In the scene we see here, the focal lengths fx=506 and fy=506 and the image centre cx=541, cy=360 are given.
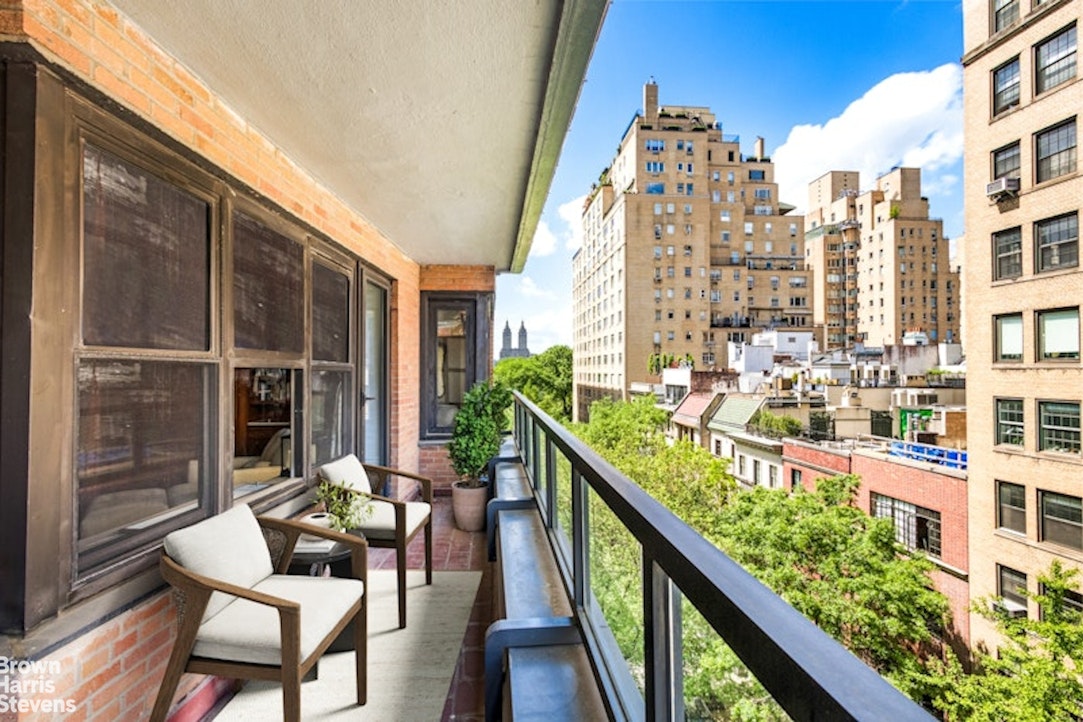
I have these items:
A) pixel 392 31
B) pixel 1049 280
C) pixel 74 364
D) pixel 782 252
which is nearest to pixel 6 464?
pixel 74 364

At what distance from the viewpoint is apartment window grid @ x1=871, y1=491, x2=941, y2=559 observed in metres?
12.9

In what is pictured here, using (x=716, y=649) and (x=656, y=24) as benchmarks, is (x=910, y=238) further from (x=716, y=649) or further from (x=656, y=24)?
(x=716, y=649)

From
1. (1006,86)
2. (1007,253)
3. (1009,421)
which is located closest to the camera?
(1009,421)

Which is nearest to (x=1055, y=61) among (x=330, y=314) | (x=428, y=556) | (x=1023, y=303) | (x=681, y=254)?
(x=1023, y=303)

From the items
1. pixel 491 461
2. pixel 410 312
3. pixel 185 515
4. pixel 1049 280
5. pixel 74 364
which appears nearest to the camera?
pixel 74 364

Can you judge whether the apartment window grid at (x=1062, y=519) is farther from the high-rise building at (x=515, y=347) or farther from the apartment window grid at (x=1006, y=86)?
the high-rise building at (x=515, y=347)

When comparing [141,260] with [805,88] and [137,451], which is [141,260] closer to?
[137,451]

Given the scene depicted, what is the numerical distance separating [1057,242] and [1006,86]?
4822mm

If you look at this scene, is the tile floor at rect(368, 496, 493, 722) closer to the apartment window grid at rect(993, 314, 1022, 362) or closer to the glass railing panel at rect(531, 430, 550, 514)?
the glass railing panel at rect(531, 430, 550, 514)

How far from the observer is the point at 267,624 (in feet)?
5.20

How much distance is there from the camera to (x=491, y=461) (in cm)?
459

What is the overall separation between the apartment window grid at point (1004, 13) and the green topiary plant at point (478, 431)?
60.0ft

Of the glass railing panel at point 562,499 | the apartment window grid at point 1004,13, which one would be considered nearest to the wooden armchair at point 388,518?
the glass railing panel at point 562,499

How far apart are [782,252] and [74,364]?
172 ft
